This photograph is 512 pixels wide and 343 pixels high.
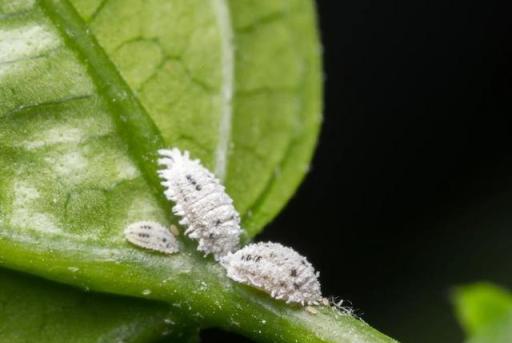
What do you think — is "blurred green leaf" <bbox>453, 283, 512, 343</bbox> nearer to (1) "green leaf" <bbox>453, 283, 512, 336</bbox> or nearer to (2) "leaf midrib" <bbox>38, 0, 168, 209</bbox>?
(1) "green leaf" <bbox>453, 283, 512, 336</bbox>

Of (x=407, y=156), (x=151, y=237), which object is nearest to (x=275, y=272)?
(x=151, y=237)

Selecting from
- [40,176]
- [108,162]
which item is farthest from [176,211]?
[40,176]

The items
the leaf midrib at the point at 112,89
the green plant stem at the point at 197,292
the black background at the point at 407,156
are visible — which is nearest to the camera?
the green plant stem at the point at 197,292

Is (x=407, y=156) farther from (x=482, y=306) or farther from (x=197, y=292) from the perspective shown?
(x=197, y=292)

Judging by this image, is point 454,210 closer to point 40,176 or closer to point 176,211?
point 176,211

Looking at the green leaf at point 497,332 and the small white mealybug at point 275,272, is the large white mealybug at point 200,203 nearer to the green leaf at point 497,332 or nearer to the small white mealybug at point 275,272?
the small white mealybug at point 275,272

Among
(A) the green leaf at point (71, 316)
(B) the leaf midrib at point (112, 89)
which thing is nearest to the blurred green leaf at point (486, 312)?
(A) the green leaf at point (71, 316)

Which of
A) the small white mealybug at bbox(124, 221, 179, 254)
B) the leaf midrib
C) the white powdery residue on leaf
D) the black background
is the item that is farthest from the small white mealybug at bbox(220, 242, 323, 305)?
the black background
